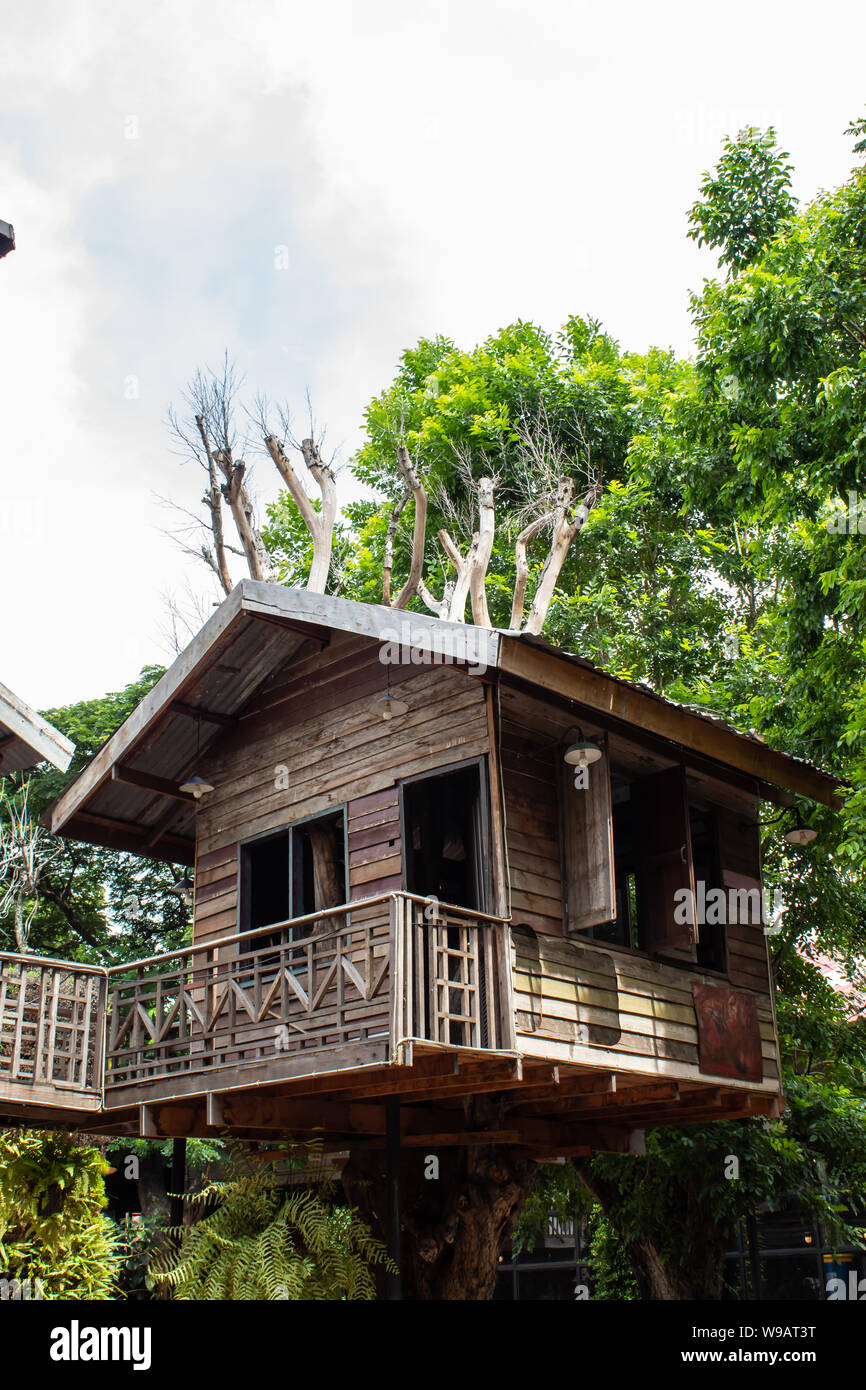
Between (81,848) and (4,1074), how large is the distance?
18.1 metres

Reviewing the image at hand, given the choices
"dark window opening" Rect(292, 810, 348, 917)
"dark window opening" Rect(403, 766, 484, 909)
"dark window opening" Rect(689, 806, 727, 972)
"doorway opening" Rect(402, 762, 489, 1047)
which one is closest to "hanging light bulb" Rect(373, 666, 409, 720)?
"doorway opening" Rect(402, 762, 489, 1047)

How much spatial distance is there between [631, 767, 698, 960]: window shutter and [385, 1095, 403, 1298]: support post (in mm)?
2892

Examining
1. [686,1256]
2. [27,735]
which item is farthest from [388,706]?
[686,1256]

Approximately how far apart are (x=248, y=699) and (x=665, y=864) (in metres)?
5.11

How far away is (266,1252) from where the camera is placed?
34.6ft

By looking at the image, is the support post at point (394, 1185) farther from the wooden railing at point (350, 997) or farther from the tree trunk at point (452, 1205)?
the tree trunk at point (452, 1205)

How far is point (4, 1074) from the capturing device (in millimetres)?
11273

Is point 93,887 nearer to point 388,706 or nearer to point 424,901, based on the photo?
point 388,706

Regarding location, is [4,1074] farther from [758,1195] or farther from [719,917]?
[758,1195]

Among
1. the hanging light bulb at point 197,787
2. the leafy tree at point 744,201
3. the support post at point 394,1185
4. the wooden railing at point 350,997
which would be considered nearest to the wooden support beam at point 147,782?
the hanging light bulb at point 197,787

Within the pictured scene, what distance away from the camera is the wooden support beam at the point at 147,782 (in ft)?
46.1

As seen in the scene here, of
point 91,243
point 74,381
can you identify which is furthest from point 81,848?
point 91,243

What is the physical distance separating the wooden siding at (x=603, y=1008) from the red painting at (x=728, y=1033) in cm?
11
